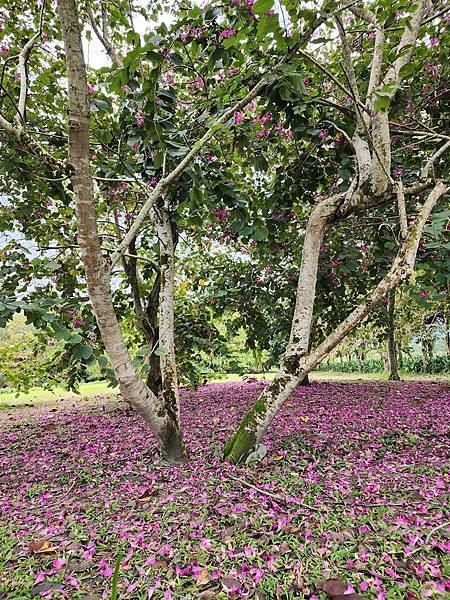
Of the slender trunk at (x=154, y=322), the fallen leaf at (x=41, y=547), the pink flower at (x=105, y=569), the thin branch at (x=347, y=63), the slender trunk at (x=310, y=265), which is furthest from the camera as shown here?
the slender trunk at (x=154, y=322)

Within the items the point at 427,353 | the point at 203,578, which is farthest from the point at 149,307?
the point at 427,353

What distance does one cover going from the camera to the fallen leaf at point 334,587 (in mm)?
1566

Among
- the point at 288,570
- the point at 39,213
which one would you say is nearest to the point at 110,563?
the point at 288,570

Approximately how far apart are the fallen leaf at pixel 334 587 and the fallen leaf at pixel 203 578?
1.77 ft

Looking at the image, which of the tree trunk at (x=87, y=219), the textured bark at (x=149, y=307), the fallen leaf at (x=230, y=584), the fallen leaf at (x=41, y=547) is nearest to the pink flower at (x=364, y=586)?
the fallen leaf at (x=230, y=584)

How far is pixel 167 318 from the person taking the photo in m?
3.26

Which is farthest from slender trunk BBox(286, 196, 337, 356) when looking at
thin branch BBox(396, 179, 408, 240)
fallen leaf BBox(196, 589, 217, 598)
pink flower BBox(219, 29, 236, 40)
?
fallen leaf BBox(196, 589, 217, 598)

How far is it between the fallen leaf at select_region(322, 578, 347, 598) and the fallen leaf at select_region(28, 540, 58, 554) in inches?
55.7

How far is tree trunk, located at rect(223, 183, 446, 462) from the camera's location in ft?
8.87

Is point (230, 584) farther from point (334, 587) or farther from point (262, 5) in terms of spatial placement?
point (262, 5)

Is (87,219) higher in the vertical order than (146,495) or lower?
higher

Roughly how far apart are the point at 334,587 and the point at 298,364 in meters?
1.53

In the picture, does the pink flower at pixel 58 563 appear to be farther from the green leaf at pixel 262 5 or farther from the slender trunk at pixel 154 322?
the slender trunk at pixel 154 322

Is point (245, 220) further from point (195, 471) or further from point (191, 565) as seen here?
point (191, 565)
